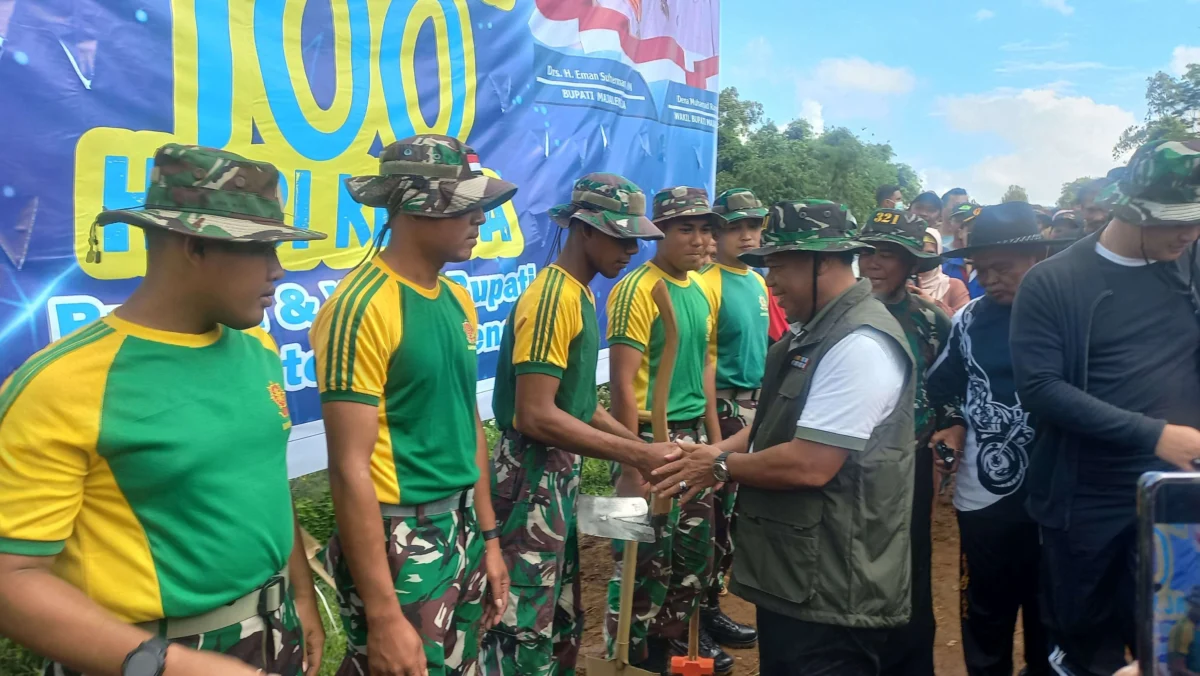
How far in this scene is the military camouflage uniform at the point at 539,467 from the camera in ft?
9.68

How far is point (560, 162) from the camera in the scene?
513 centimetres

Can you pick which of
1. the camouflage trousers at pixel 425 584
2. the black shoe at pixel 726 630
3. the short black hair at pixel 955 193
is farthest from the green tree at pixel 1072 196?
the camouflage trousers at pixel 425 584

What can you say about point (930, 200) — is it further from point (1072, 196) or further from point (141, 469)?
point (141, 469)

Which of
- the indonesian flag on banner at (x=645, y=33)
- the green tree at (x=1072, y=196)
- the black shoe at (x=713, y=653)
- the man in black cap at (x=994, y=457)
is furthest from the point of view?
the green tree at (x=1072, y=196)

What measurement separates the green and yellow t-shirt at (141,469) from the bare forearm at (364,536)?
30 cm

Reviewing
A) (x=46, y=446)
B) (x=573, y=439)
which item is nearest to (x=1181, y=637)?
(x=46, y=446)

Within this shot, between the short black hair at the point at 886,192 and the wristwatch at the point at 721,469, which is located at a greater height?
the short black hair at the point at 886,192

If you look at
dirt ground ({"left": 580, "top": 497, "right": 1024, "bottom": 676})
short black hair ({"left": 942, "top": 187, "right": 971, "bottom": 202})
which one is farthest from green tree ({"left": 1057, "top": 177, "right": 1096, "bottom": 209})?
dirt ground ({"left": 580, "top": 497, "right": 1024, "bottom": 676})

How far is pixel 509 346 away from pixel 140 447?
5.50ft

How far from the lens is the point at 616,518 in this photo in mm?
3234

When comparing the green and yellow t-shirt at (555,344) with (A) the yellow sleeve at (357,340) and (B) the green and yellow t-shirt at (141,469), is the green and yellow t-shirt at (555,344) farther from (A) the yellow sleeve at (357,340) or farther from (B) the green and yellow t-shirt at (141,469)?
(B) the green and yellow t-shirt at (141,469)

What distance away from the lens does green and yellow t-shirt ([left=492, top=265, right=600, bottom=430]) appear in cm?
291

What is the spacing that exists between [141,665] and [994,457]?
2891 mm

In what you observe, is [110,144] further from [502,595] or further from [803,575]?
[803,575]
